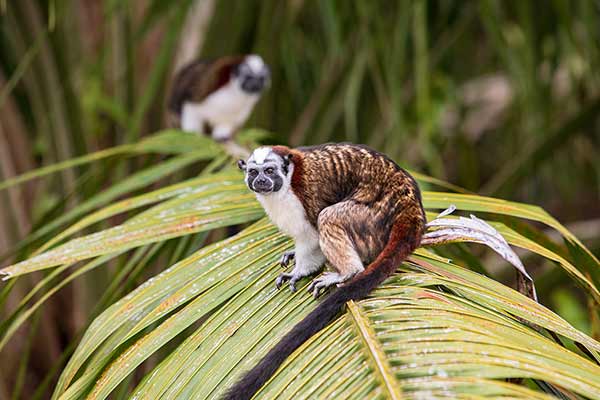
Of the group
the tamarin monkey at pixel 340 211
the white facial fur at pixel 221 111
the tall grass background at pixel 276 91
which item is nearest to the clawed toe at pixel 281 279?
the tamarin monkey at pixel 340 211

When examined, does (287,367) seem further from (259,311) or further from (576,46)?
(576,46)

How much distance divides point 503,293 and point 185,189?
0.71 meters

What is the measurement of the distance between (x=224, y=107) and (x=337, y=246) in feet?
6.91

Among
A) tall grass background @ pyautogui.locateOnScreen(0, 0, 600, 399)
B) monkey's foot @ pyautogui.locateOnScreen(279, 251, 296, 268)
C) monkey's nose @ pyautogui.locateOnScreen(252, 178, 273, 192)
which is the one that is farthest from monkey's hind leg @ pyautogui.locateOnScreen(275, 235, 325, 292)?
tall grass background @ pyautogui.locateOnScreen(0, 0, 600, 399)

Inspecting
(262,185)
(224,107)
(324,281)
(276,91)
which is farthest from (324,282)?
(276,91)

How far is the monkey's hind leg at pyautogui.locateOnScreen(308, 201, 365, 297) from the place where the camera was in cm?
126

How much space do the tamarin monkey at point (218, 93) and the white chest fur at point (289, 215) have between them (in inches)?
63.6

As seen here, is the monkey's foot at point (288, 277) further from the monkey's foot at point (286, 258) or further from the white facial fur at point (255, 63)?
the white facial fur at point (255, 63)

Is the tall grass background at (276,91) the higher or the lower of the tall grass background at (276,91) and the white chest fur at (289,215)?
the higher

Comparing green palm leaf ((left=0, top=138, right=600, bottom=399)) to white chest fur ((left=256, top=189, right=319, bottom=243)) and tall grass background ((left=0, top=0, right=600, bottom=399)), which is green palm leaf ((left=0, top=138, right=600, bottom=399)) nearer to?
white chest fur ((left=256, top=189, right=319, bottom=243))

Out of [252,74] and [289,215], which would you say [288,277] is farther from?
[252,74]

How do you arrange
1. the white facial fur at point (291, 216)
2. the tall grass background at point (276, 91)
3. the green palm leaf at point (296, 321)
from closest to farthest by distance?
the green palm leaf at point (296, 321) < the white facial fur at point (291, 216) < the tall grass background at point (276, 91)

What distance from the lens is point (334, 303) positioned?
43.9 inches

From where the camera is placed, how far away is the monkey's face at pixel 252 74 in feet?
9.91
